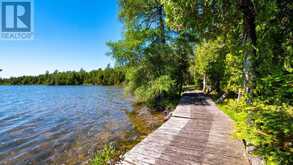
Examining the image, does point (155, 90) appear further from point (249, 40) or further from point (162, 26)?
point (249, 40)

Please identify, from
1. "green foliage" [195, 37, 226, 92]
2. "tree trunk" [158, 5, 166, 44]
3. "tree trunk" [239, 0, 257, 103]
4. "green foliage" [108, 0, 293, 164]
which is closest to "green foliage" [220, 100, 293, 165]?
"green foliage" [108, 0, 293, 164]

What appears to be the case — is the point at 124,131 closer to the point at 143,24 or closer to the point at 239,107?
the point at 239,107

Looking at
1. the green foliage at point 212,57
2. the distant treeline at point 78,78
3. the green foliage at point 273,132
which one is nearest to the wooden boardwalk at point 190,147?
the green foliage at point 273,132

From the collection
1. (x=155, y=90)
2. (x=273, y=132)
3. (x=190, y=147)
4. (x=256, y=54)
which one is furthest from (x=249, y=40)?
(x=155, y=90)

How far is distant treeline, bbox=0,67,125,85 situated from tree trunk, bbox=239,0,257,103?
6856 centimetres

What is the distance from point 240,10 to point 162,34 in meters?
11.8

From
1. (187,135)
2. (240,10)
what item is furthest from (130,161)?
(240,10)

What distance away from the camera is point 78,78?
9400cm

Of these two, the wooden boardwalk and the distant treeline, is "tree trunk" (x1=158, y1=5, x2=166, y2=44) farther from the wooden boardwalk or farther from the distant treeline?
the distant treeline

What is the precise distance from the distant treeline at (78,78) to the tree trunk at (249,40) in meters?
68.6

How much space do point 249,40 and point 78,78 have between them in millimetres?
96342

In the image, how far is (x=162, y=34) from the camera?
16328 millimetres

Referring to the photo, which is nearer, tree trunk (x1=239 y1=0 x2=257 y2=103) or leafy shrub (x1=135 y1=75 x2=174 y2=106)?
tree trunk (x1=239 y1=0 x2=257 y2=103)

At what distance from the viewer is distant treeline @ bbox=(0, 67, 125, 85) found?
80562mm
